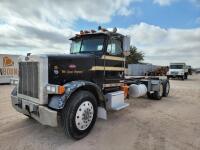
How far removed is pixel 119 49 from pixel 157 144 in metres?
3.07

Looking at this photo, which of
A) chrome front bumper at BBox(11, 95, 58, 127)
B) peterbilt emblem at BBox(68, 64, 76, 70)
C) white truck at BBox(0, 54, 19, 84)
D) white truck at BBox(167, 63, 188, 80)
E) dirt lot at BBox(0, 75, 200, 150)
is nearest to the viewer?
chrome front bumper at BBox(11, 95, 58, 127)

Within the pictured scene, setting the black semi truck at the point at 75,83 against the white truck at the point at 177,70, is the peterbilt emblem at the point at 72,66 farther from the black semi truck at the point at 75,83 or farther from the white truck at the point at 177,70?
the white truck at the point at 177,70

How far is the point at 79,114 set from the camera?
424cm

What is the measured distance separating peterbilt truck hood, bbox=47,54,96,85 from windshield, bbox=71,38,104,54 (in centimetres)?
50

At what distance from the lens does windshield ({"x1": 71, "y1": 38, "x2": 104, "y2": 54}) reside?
5471mm

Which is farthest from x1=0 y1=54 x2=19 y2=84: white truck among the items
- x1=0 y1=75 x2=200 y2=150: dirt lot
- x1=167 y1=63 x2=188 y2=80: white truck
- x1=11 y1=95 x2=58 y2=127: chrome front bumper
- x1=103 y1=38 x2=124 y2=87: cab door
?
x1=167 y1=63 x2=188 y2=80: white truck

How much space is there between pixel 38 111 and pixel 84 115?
1031 mm

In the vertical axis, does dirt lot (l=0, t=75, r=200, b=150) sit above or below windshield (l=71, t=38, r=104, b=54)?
below

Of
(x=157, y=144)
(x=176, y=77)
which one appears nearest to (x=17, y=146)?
(x=157, y=144)

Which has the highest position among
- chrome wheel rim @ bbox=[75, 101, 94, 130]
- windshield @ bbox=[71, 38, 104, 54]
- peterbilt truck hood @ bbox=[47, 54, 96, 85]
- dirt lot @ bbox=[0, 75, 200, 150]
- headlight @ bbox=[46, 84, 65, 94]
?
windshield @ bbox=[71, 38, 104, 54]

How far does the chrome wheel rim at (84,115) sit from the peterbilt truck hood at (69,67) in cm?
75

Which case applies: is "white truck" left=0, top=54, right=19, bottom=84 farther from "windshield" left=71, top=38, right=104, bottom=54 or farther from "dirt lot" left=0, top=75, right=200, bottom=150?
"windshield" left=71, top=38, right=104, bottom=54

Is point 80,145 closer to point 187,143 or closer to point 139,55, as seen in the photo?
point 187,143

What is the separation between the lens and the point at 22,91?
466cm
